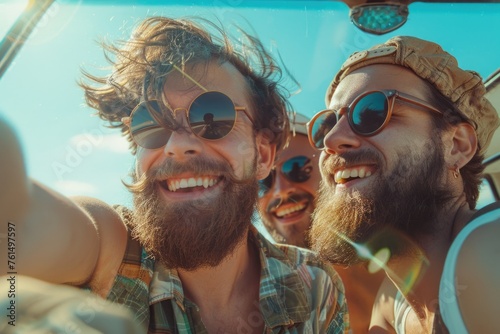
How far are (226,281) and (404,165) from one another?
36.2 inches

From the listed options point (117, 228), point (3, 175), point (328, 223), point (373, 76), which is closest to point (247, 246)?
point (328, 223)

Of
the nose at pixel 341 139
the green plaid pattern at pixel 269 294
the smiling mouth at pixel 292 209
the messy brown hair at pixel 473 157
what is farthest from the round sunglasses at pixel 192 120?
the smiling mouth at pixel 292 209

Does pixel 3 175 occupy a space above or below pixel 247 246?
above

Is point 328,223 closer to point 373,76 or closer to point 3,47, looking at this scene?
point 373,76

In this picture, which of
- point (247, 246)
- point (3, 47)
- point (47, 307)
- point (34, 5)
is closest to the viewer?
point (47, 307)

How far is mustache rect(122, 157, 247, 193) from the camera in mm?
1783

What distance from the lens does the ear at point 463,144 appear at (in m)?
2.04

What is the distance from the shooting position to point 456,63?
6.85 feet

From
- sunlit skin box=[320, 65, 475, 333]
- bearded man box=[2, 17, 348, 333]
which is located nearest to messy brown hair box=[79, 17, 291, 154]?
bearded man box=[2, 17, 348, 333]

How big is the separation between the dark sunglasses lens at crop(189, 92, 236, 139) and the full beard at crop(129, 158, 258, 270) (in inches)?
5.0

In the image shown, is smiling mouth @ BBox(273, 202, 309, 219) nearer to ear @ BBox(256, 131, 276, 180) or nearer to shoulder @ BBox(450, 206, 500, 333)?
ear @ BBox(256, 131, 276, 180)

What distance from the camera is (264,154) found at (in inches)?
95.0

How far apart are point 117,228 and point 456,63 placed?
1.67 meters

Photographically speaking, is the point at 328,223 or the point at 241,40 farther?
the point at 241,40
